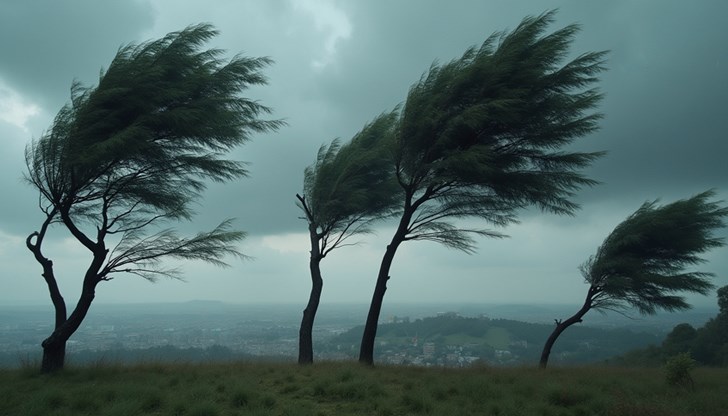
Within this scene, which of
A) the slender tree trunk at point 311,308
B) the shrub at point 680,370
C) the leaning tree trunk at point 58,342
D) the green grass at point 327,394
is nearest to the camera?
the green grass at point 327,394

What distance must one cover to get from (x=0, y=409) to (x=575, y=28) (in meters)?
12.5

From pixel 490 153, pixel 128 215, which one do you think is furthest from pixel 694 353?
pixel 128 215

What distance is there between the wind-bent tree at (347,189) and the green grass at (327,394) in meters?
4.67

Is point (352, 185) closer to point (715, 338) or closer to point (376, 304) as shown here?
point (376, 304)

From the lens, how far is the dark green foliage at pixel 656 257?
47.2 feet

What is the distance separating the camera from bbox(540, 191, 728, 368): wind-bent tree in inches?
567

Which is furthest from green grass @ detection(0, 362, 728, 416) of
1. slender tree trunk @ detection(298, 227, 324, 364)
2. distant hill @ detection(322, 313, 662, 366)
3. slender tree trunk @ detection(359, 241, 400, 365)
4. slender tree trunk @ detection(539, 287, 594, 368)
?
distant hill @ detection(322, 313, 662, 366)

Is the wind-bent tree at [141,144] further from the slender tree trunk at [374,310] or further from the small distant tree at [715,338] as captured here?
the small distant tree at [715,338]

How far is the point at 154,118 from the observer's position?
9.12 m

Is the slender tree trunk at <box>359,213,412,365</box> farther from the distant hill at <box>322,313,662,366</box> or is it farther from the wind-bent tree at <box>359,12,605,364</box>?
the distant hill at <box>322,313,662,366</box>

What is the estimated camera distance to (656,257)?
15.1 metres

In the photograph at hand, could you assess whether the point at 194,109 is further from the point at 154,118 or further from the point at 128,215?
the point at 128,215

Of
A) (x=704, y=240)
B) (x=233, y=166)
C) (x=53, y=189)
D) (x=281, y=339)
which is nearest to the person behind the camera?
(x=53, y=189)

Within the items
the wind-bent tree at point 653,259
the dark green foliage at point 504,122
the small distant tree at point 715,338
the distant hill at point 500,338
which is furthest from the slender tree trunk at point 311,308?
the small distant tree at point 715,338
